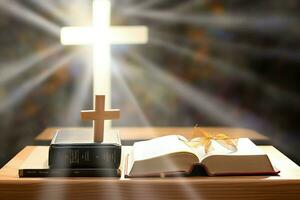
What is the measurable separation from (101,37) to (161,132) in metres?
0.38

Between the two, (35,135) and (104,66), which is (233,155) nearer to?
(104,66)

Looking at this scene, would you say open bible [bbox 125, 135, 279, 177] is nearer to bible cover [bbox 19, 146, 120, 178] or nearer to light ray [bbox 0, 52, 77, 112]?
bible cover [bbox 19, 146, 120, 178]

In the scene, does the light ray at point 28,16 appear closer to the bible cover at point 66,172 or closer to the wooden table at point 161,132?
the wooden table at point 161,132

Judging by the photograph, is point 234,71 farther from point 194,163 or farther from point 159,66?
point 194,163

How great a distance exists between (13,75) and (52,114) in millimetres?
187

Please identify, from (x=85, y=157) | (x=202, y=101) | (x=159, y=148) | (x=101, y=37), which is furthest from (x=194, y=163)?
(x=202, y=101)

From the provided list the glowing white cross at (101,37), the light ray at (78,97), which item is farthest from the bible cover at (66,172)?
the light ray at (78,97)

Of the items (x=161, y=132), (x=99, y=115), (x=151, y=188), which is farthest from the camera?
(x=161, y=132)

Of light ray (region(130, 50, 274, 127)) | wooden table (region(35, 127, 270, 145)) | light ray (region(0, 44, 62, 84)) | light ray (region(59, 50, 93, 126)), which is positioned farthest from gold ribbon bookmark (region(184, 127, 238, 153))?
light ray (region(0, 44, 62, 84))

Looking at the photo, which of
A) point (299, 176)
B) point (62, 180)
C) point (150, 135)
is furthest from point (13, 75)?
point (299, 176)

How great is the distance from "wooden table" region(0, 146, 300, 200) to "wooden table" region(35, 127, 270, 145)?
50cm

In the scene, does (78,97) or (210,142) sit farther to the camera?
(78,97)

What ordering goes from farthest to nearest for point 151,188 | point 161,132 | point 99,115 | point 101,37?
1. point 161,132
2. point 101,37
3. point 99,115
4. point 151,188

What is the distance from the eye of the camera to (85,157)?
1.01 m
